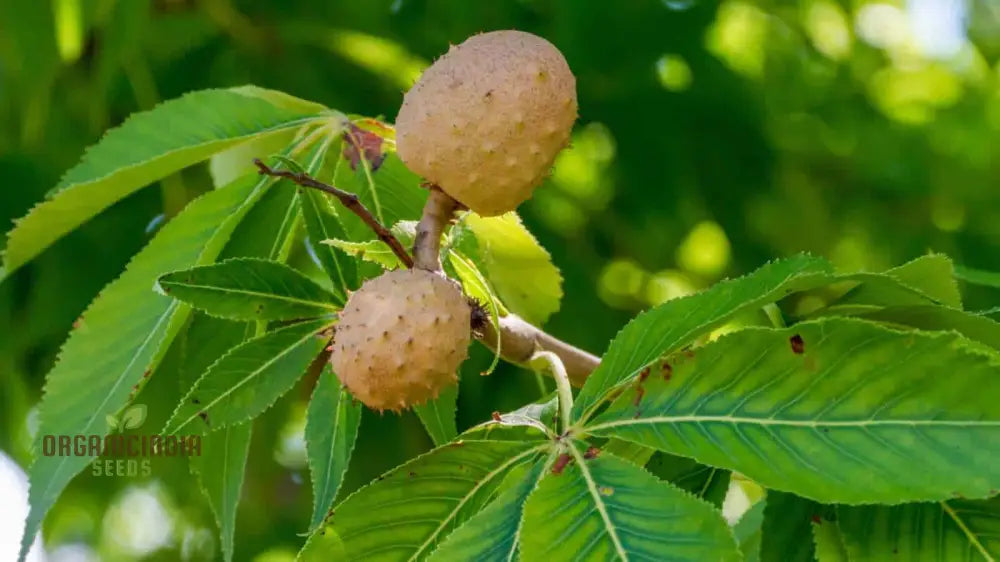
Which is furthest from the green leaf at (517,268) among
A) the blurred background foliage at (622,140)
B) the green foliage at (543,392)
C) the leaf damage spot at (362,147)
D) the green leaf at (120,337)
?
the blurred background foliage at (622,140)

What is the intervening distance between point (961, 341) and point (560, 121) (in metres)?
0.32

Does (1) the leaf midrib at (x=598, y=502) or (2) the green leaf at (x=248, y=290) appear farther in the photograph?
(2) the green leaf at (x=248, y=290)

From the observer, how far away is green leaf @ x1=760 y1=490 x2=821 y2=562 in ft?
2.41

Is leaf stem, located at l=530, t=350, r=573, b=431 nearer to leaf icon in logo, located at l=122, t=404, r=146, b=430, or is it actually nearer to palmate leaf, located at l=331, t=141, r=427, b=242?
palmate leaf, located at l=331, t=141, r=427, b=242

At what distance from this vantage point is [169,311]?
88 centimetres

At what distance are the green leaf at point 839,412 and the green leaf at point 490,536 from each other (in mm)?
88

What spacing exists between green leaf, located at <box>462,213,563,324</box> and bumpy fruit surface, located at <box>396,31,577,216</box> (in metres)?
0.25

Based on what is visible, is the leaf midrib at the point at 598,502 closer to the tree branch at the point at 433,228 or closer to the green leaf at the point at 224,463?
the tree branch at the point at 433,228

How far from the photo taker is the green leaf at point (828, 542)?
688mm

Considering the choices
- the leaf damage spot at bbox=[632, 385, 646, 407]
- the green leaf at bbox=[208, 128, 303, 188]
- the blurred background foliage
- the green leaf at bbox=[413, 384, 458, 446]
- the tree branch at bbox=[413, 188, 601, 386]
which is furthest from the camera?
the blurred background foliage

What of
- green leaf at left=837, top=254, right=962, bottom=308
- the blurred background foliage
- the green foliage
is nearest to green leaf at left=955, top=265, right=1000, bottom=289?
the green foliage

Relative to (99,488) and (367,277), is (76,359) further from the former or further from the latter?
(99,488)

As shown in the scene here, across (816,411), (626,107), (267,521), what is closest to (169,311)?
(816,411)

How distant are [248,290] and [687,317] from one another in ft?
1.08
